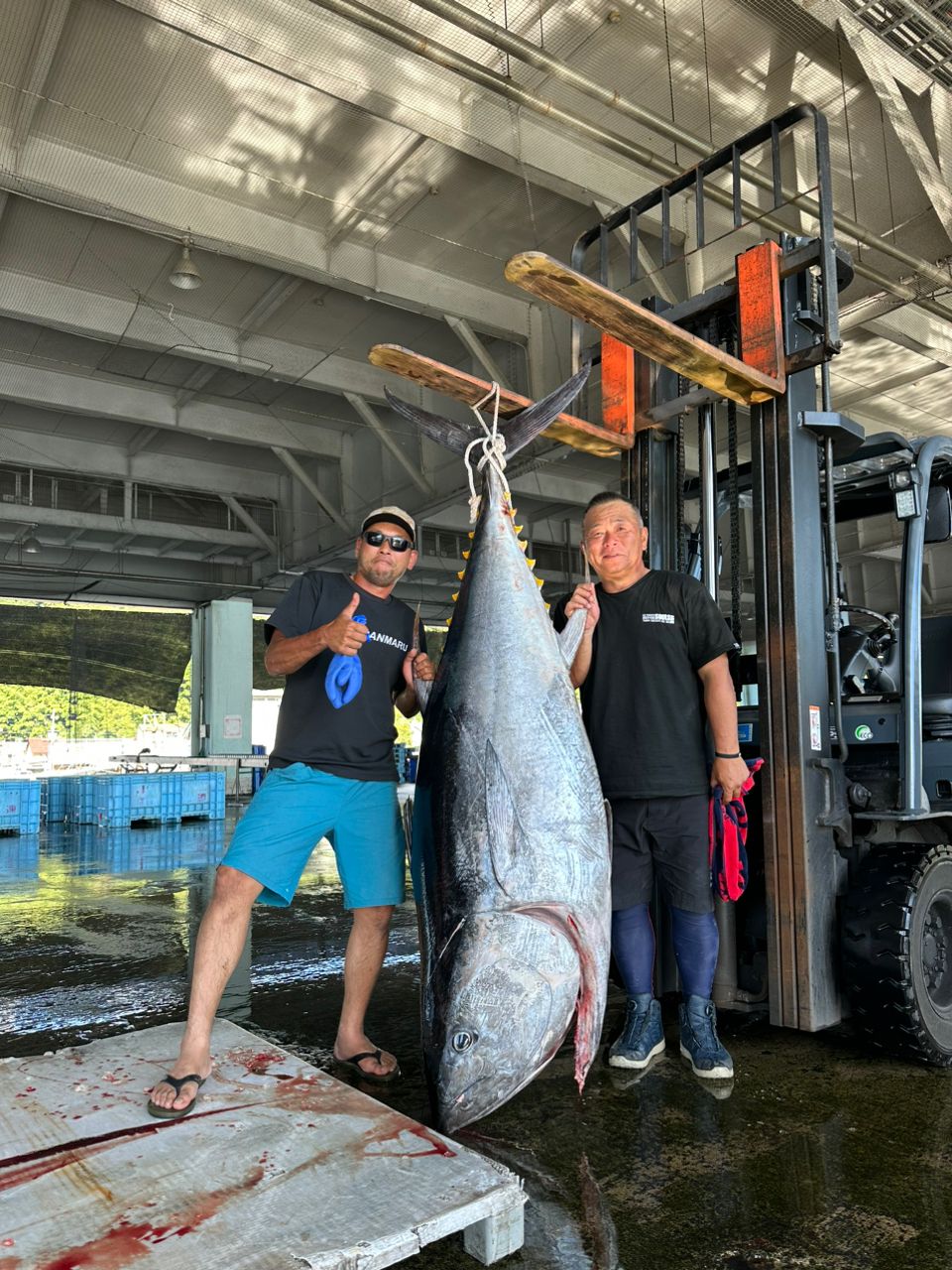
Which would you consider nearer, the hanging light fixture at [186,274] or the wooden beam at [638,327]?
the wooden beam at [638,327]

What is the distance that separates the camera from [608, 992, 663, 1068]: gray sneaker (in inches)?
111

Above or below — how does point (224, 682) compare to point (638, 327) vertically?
below

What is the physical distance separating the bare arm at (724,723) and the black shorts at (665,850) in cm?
9

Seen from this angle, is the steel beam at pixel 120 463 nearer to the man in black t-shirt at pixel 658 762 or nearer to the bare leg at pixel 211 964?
the bare leg at pixel 211 964

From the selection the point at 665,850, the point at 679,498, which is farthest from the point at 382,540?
the point at 679,498

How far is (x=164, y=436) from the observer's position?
1293 cm

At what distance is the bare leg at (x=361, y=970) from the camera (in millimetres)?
2900

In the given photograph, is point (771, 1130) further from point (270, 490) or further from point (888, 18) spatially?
point (270, 490)

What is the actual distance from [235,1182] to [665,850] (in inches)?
61.1

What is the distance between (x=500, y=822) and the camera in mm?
2082

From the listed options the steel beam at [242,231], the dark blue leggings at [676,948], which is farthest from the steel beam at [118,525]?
the dark blue leggings at [676,948]

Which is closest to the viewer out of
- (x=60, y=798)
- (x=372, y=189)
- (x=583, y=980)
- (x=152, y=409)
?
(x=583, y=980)

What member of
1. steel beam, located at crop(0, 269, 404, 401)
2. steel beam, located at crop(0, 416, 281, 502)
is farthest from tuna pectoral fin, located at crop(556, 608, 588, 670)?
steel beam, located at crop(0, 416, 281, 502)

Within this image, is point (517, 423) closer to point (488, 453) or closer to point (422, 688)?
point (488, 453)
